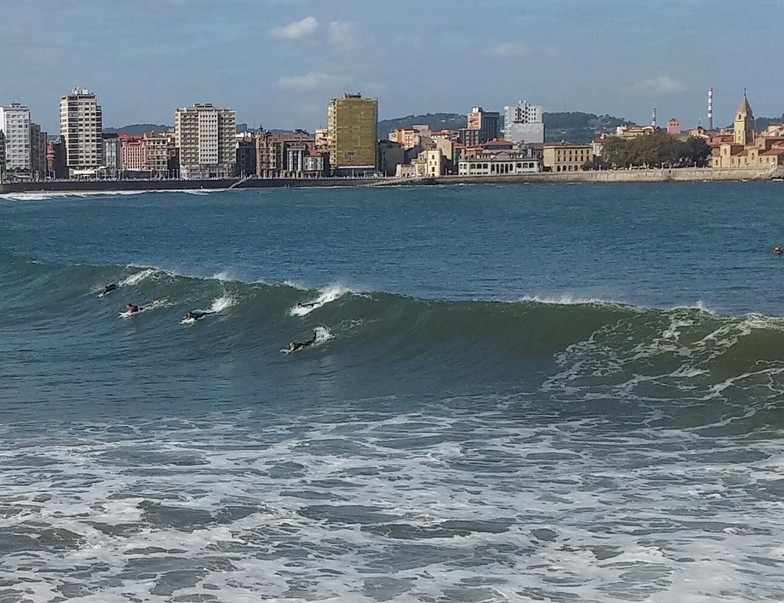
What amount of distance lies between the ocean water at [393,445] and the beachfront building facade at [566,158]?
488 feet

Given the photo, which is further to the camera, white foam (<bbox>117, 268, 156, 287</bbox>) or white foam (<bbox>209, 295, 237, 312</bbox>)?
white foam (<bbox>117, 268, 156, 287</bbox>)

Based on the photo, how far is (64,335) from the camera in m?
20.6

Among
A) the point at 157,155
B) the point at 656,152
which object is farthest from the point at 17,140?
the point at 656,152

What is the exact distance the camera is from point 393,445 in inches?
452

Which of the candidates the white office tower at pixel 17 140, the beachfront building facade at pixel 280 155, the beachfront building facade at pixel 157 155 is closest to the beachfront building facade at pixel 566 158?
the beachfront building facade at pixel 280 155

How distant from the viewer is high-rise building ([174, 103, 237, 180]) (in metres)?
187

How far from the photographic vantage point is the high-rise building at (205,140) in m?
187

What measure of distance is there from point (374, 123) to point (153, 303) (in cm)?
16829

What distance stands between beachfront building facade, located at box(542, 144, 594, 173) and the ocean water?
149 metres

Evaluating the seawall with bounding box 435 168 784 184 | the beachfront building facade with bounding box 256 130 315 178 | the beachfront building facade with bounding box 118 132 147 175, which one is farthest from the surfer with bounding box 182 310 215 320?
the beachfront building facade with bounding box 118 132 147 175

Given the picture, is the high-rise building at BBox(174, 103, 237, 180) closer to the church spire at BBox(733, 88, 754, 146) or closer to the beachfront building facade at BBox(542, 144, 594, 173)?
the beachfront building facade at BBox(542, 144, 594, 173)

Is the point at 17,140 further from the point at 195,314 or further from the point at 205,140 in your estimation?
the point at 195,314

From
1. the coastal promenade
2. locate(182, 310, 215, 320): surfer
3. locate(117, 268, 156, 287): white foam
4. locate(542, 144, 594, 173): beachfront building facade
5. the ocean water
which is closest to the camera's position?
the ocean water

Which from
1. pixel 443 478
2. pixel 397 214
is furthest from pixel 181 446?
pixel 397 214
